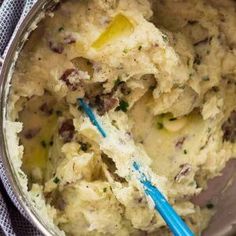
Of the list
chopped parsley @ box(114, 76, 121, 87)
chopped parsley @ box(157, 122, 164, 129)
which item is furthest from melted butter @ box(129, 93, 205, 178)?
chopped parsley @ box(114, 76, 121, 87)

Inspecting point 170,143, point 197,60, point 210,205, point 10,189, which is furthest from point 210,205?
point 10,189

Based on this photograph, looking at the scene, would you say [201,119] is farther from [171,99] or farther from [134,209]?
[134,209]

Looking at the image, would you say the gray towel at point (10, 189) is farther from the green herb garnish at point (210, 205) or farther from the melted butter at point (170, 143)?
the green herb garnish at point (210, 205)

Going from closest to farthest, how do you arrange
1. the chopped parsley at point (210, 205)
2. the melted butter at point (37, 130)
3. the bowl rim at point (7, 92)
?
the bowl rim at point (7, 92)
the melted butter at point (37, 130)
the chopped parsley at point (210, 205)

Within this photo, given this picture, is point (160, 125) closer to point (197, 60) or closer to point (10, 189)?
point (197, 60)

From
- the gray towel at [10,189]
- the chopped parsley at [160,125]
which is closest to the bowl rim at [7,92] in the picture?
the gray towel at [10,189]

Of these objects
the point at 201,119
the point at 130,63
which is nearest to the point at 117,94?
the point at 130,63
